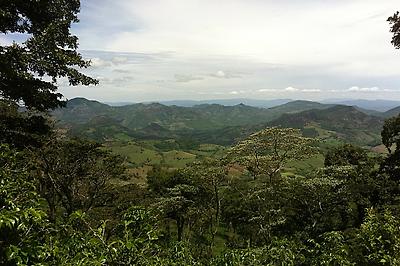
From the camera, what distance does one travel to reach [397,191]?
31.2 m

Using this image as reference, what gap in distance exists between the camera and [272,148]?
25.1m

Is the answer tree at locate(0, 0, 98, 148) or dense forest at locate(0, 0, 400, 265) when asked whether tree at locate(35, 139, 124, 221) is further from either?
tree at locate(0, 0, 98, 148)

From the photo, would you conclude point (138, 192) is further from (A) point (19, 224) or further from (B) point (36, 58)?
(A) point (19, 224)

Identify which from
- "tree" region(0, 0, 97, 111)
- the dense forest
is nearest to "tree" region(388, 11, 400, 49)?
the dense forest

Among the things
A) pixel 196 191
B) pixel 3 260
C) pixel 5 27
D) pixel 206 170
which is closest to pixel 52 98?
pixel 5 27

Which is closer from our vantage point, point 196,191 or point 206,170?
point 206,170

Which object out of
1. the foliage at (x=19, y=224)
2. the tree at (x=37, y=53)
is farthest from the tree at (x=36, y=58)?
the foliage at (x=19, y=224)

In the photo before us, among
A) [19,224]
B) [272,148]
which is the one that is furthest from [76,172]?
[19,224]

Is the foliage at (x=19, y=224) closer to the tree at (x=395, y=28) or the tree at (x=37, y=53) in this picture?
the tree at (x=37, y=53)

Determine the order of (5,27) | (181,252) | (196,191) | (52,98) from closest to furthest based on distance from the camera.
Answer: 1. (181,252)
2. (5,27)
3. (52,98)
4. (196,191)

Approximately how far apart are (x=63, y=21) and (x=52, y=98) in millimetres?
2875

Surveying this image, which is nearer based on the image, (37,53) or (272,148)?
(37,53)

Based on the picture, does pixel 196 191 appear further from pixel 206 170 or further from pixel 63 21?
pixel 63 21

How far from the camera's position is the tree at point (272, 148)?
78.0 ft
